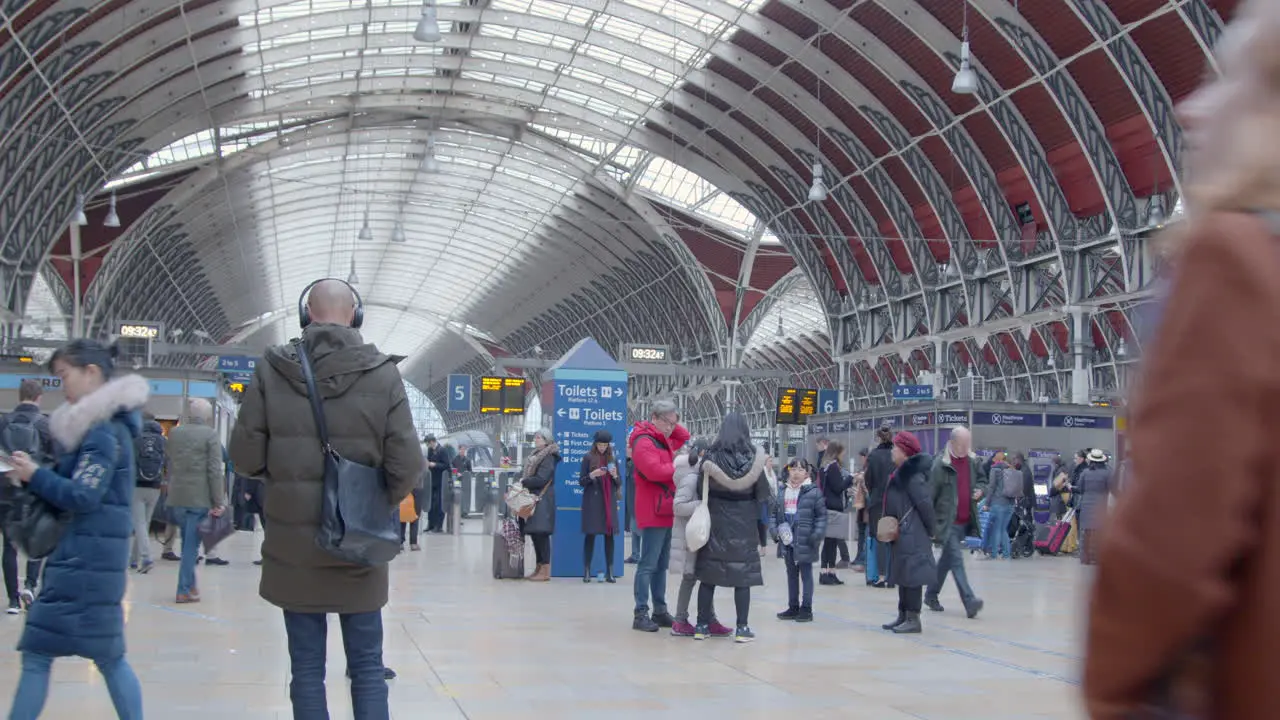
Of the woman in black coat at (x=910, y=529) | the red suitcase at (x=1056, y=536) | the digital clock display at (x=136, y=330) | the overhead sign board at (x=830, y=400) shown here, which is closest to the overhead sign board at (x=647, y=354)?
the overhead sign board at (x=830, y=400)

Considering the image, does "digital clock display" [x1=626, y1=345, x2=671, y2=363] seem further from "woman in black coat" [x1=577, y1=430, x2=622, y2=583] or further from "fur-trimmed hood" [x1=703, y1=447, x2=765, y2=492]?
"fur-trimmed hood" [x1=703, y1=447, x2=765, y2=492]

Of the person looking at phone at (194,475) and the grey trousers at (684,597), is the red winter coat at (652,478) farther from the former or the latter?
the person looking at phone at (194,475)

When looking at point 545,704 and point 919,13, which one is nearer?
point 545,704

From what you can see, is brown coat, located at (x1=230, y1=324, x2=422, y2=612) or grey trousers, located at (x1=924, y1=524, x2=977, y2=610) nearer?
brown coat, located at (x1=230, y1=324, x2=422, y2=612)

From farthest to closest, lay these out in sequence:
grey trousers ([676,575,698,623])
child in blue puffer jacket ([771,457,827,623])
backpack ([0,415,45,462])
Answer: child in blue puffer jacket ([771,457,827,623]), grey trousers ([676,575,698,623]), backpack ([0,415,45,462])

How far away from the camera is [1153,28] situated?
82.9ft

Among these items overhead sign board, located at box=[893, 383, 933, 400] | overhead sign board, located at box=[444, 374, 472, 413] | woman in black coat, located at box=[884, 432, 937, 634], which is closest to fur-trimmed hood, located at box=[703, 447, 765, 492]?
woman in black coat, located at box=[884, 432, 937, 634]

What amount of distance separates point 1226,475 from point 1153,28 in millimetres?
25957

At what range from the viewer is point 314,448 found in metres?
4.64

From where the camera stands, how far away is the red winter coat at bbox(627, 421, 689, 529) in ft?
35.6

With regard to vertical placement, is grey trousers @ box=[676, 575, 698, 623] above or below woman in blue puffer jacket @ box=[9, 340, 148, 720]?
below

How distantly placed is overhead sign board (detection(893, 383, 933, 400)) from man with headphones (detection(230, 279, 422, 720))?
93.2 ft

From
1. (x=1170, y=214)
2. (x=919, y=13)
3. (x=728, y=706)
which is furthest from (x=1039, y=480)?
(x=728, y=706)

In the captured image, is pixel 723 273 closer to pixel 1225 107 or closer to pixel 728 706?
pixel 728 706
